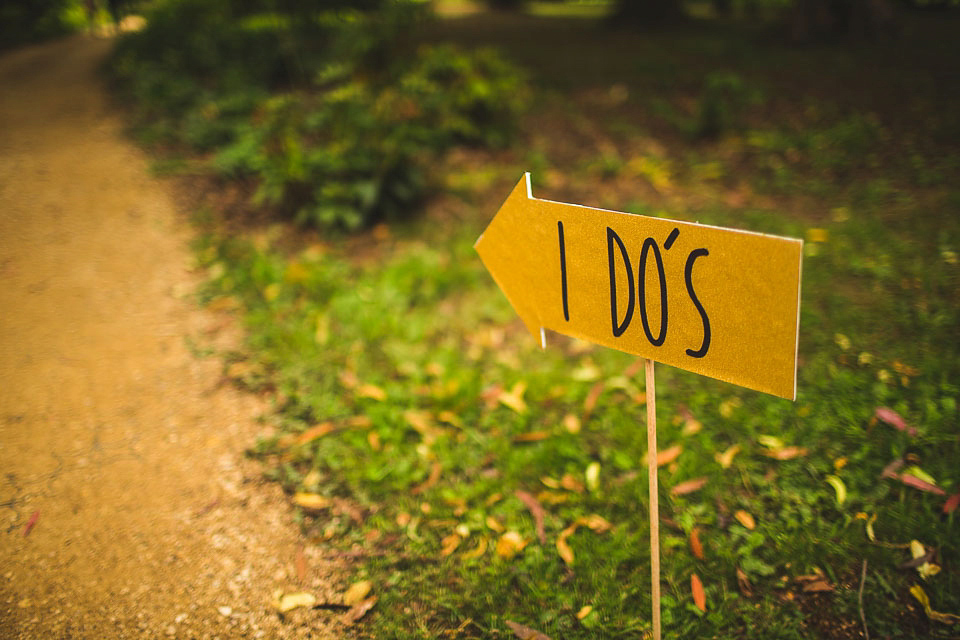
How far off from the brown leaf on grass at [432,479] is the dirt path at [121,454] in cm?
47

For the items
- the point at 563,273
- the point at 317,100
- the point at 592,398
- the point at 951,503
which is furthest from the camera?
the point at 317,100

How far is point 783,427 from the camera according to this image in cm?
239

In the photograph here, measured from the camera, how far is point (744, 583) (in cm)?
184

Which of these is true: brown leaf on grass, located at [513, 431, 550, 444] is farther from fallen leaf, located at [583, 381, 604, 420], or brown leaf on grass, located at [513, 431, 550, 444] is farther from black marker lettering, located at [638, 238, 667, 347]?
black marker lettering, located at [638, 238, 667, 347]

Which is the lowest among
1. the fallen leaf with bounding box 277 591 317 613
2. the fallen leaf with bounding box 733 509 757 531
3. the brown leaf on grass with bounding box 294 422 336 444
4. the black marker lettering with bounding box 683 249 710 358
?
the fallen leaf with bounding box 733 509 757 531

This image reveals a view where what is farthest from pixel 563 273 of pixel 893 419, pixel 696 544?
pixel 893 419

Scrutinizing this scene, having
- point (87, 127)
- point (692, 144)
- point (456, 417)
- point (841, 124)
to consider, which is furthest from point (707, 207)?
point (87, 127)

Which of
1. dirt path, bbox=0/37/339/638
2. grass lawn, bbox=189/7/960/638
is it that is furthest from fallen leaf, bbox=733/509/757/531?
dirt path, bbox=0/37/339/638

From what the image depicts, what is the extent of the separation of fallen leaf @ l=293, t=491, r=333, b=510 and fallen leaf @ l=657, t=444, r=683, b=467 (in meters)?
1.41

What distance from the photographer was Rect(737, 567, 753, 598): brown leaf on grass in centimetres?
182

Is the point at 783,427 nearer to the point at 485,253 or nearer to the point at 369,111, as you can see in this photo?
the point at 485,253

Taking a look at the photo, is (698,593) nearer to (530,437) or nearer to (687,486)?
(687,486)

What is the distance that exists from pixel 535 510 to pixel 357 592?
74 centimetres

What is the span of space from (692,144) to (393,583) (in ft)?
15.5
